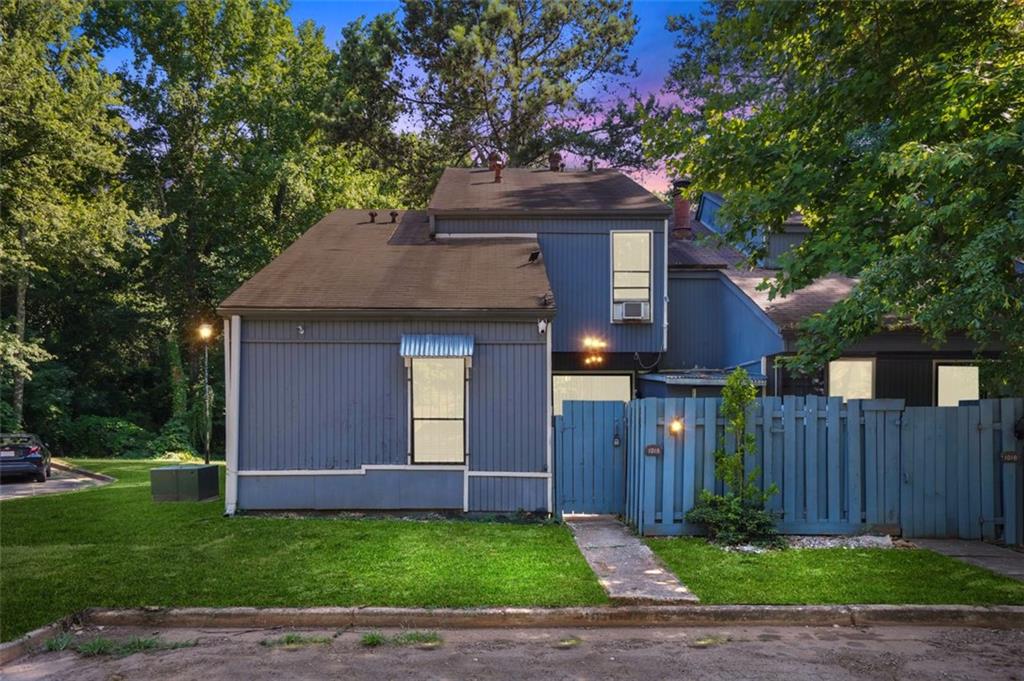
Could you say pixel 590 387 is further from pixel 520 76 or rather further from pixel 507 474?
pixel 520 76

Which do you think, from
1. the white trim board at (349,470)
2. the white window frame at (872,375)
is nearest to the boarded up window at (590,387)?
the white window frame at (872,375)

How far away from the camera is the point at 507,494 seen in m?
10.9

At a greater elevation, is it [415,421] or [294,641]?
[415,421]

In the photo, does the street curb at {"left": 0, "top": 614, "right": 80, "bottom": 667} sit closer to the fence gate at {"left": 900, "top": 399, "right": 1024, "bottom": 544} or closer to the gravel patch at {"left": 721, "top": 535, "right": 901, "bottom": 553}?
the gravel patch at {"left": 721, "top": 535, "right": 901, "bottom": 553}

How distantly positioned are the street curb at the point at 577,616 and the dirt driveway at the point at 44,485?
35.5 feet

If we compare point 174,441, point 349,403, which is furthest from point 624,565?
point 174,441

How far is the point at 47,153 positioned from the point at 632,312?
19467 mm

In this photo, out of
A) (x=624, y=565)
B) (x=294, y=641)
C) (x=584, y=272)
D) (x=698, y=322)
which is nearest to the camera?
(x=294, y=641)

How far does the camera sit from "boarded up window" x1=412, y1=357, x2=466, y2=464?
1107 cm

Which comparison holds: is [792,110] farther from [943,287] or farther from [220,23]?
[220,23]

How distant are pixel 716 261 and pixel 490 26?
1683 centimetres

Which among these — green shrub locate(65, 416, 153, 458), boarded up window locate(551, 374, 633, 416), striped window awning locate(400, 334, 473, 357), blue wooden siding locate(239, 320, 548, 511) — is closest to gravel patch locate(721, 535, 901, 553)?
blue wooden siding locate(239, 320, 548, 511)

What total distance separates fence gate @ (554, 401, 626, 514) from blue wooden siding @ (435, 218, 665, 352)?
5.30 m

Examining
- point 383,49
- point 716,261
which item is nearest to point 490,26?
point 383,49
